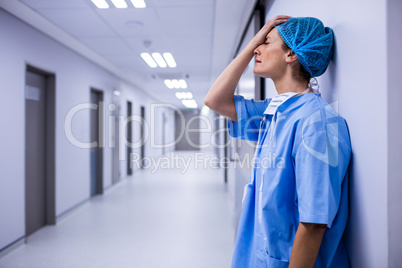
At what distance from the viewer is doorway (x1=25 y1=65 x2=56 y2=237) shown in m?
3.27

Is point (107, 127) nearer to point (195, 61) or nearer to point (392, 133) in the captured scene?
point (195, 61)

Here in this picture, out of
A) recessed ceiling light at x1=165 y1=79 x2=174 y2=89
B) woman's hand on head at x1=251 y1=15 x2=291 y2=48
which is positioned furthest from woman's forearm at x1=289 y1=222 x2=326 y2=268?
recessed ceiling light at x1=165 y1=79 x2=174 y2=89

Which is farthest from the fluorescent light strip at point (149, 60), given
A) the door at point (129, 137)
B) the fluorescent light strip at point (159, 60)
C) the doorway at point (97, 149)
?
the door at point (129, 137)

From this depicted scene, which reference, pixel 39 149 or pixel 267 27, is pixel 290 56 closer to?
pixel 267 27

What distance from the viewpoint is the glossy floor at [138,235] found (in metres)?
2.56

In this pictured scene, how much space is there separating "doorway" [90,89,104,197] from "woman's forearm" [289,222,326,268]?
4863 millimetres

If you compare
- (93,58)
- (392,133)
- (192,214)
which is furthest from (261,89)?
(93,58)

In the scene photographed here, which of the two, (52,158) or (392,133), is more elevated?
(392,133)

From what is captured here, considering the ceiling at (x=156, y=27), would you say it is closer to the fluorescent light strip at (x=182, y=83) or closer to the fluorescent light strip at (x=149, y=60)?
the fluorescent light strip at (x=149, y=60)

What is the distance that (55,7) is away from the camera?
2623 mm

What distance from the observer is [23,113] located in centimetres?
296

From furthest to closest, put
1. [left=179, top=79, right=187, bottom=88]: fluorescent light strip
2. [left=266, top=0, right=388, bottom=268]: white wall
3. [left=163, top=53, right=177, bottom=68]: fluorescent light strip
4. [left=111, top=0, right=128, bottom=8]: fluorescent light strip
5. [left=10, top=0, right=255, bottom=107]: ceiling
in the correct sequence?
[left=179, top=79, right=187, bottom=88]: fluorescent light strip → [left=163, top=53, right=177, bottom=68]: fluorescent light strip → [left=10, top=0, right=255, bottom=107]: ceiling → [left=111, top=0, right=128, bottom=8]: fluorescent light strip → [left=266, top=0, right=388, bottom=268]: white wall

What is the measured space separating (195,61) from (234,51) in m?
0.95

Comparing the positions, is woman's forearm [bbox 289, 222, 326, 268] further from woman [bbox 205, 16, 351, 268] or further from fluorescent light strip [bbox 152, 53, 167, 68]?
fluorescent light strip [bbox 152, 53, 167, 68]
